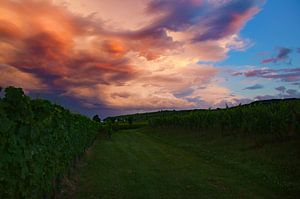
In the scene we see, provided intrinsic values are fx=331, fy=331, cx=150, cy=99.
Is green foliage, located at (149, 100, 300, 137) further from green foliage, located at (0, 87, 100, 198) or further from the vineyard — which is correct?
green foliage, located at (0, 87, 100, 198)

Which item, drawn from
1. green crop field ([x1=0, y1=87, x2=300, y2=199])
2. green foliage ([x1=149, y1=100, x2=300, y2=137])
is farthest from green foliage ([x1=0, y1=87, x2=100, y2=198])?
green foliage ([x1=149, y1=100, x2=300, y2=137])

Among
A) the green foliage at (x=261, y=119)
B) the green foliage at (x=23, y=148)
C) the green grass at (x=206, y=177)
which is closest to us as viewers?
the green foliage at (x=23, y=148)

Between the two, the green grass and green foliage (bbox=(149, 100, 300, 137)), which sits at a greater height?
green foliage (bbox=(149, 100, 300, 137))

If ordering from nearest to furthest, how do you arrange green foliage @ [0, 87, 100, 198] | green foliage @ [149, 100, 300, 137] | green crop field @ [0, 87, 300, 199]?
green foliage @ [0, 87, 100, 198] < green crop field @ [0, 87, 300, 199] < green foliage @ [149, 100, 300, 137]

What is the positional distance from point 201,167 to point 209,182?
432 centimetres

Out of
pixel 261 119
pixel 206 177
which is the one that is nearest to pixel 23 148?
pixel 206 177

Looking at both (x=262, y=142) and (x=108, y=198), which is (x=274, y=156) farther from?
(x=108, y=198)

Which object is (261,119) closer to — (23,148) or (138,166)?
(138,166)

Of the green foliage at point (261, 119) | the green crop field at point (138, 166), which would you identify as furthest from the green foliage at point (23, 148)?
the green foliage at point (261, 119)

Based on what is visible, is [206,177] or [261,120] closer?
[206,177]

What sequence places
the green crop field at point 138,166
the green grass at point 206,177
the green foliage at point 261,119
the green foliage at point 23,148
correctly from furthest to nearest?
1. the green foliage at point 261,119
2. the green grass at point 206,177
3. the green crop field at point 138,166
4. the green foliage at point 23,148

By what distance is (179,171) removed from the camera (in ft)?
55.7

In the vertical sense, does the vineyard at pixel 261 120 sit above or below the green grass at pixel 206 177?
above

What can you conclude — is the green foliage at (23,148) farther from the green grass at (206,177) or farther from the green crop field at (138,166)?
the green grass at (206,177)
